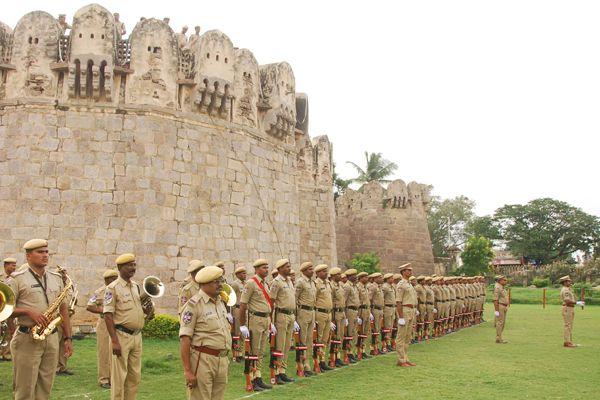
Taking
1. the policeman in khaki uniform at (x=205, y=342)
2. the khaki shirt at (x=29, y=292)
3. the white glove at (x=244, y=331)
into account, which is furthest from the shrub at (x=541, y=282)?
the khaki shirt at (x=29, y=292)

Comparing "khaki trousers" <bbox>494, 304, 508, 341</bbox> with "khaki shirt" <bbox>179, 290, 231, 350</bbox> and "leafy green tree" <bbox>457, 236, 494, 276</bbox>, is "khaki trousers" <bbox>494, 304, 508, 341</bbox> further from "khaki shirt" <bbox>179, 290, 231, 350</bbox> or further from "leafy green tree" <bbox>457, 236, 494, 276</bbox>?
"leafy green tree" <bbox>457, 236, 494, 276</bbox>

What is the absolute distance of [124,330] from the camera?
6371 millimetres

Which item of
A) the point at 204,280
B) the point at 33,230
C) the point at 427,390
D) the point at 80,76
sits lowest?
the point at 427,390

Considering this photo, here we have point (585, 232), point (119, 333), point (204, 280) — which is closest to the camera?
point (204, 280)

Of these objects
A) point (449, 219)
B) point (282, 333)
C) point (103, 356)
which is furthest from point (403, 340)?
point (449, 219)

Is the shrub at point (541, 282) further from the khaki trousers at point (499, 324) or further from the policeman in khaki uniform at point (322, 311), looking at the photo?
the policeman in khaki uniform at point (322, 311)

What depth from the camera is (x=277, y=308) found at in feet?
30.7

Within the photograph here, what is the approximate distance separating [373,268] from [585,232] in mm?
37237

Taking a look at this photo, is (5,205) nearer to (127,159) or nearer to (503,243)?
(127,159)

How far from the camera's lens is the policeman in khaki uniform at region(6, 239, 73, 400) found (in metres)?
5.71

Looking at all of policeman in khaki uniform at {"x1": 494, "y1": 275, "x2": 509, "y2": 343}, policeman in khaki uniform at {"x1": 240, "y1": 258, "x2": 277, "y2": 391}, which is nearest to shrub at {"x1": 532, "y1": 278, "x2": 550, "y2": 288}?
policeman in khaki uniform at {"x1": 494, "y1": 275, "x2": 509, "y2": 343}

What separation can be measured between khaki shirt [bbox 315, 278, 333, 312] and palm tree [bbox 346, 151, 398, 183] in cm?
3374

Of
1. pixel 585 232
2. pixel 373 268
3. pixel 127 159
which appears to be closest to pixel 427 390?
pixel 127 159

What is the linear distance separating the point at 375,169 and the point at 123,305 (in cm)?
3875
